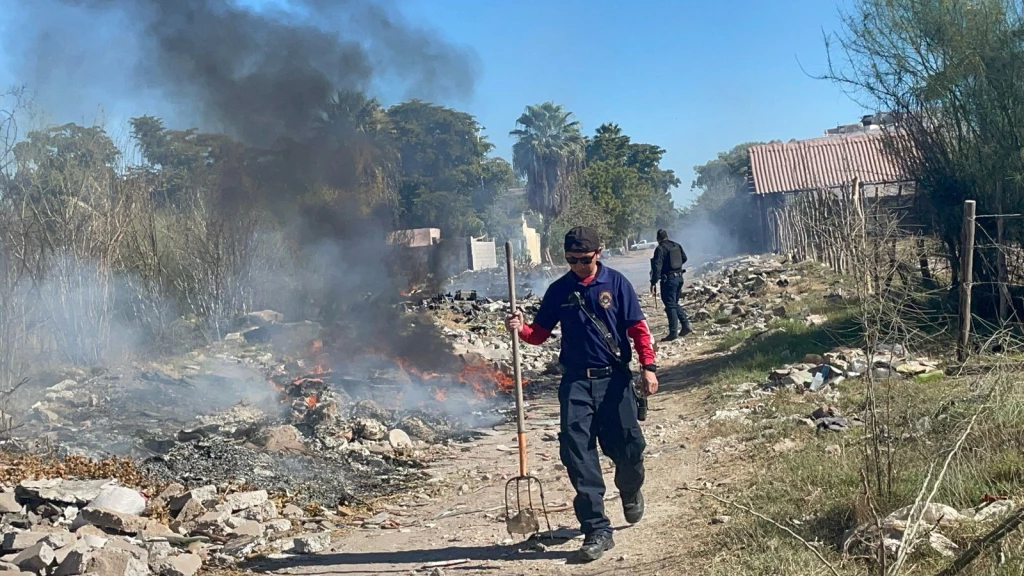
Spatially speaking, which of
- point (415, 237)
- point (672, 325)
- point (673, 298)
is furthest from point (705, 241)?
point (673, 298)

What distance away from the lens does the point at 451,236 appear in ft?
98.3

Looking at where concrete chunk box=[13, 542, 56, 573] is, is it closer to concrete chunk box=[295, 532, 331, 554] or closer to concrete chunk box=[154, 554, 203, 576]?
concrete chunk box=[154, 554, 203, 576]

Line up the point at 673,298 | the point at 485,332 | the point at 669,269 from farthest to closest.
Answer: the point at 485,332 < the point at 673,298 < the point at 669,269

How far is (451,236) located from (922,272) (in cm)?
2113

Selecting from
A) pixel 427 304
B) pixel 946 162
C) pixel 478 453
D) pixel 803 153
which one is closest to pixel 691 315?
pixel 427 304

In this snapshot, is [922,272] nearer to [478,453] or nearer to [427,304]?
[478,453]

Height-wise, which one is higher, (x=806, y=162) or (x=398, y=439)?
(x=806, y=162)

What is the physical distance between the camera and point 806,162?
34250mm

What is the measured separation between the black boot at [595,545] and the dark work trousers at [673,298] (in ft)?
32.1

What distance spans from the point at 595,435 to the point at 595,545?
588 millimetres

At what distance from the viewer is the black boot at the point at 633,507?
524cm

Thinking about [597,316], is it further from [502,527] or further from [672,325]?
[672,325]

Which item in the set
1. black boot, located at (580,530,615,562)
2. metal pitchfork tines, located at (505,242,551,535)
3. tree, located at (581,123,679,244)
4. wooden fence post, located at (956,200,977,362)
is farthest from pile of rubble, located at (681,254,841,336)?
tree, located at (581,123,679,244)

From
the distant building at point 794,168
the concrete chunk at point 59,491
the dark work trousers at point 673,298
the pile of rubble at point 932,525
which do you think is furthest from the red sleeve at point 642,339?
the distant building at point 794,168
